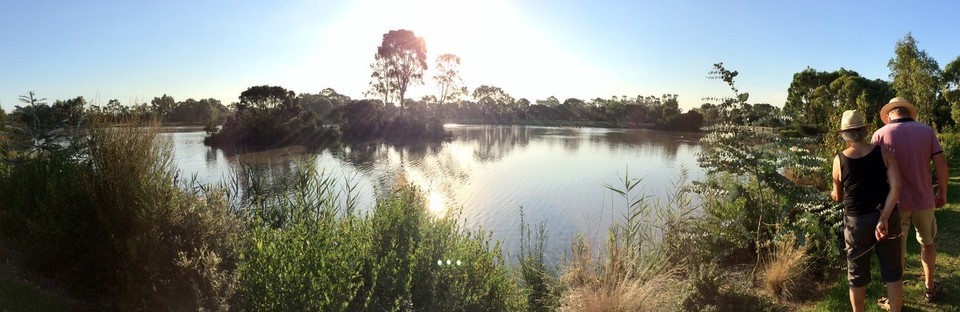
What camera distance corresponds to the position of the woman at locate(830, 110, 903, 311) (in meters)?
3.12

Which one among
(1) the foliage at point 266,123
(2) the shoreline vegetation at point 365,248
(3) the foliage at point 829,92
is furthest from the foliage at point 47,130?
(3) the foliage at point 829,92

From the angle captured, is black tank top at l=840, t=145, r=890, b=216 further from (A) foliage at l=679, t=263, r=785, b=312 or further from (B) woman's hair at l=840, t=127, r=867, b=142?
(A) foliage at l=679, t=263, r=785, b=312

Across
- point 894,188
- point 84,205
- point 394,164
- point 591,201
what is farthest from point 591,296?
point 394,164

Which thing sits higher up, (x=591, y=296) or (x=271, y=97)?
(x=271, y=97)

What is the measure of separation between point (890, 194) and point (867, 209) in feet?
0.61

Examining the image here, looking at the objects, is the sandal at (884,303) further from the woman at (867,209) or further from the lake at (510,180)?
the lake at (510,180)

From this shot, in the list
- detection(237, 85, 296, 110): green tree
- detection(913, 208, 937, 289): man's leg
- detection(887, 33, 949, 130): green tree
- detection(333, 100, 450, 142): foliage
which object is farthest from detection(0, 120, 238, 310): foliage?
detection(333, 100, 450, 142): foliage

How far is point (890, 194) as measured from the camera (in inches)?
119

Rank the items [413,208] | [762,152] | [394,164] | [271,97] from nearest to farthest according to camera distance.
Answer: [413,208], [762,152], [394,164], [271,97]

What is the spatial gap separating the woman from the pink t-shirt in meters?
0.28

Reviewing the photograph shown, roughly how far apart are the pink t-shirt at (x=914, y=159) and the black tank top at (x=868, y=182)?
0.33 metres

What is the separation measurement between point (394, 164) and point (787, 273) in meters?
16.6

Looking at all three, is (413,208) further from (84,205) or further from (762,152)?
(762,152)

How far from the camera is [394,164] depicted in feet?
65.0
